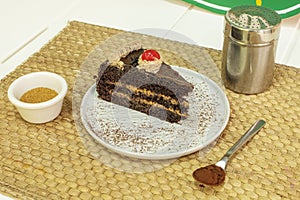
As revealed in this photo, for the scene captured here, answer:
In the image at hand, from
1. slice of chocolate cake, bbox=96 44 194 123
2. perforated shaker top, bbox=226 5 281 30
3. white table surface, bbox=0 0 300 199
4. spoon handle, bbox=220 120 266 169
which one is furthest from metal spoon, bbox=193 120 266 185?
white table surface, bbox=0 0 300 199

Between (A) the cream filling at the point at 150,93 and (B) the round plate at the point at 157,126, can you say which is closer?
(B) the round plate at the point at 157,126

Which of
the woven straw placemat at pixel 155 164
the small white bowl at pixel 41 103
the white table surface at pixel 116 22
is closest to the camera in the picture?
the woven straw placemat at pixel 155 164

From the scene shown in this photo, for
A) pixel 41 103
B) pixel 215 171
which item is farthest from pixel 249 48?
pixel 41 103

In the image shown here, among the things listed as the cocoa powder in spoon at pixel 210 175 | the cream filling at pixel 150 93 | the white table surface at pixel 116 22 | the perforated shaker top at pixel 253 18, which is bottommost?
the white table surface at pixel 116 22

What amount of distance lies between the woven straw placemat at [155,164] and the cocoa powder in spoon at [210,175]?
0.01 m

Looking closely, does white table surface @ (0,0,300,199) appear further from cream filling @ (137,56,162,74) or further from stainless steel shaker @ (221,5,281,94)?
cream filling @ (137,56,162,74)

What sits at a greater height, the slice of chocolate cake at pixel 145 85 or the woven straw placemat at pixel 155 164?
the slice of chocolate cake at pixel 145 85

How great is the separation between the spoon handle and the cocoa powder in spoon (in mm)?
27

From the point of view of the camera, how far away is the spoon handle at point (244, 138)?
1.01m

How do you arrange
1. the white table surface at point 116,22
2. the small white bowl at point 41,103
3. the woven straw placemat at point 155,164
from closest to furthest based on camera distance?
1. the woven straw placemat at point 155,164
2. the small white bowl at point 41,103
3. the white table surface at point 116,22

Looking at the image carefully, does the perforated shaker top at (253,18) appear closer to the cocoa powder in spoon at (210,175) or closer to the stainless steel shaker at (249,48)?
the stainless steel shaker at (249,48)

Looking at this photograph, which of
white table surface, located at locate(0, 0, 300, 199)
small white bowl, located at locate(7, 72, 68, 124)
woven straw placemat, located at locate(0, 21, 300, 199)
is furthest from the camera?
white table surface, located at locate(0, 0, 300, 199)

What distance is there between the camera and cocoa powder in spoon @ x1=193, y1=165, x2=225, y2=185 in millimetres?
952

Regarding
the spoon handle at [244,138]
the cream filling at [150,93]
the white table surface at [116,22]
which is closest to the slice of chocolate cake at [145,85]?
the cream filling at [150,93]
